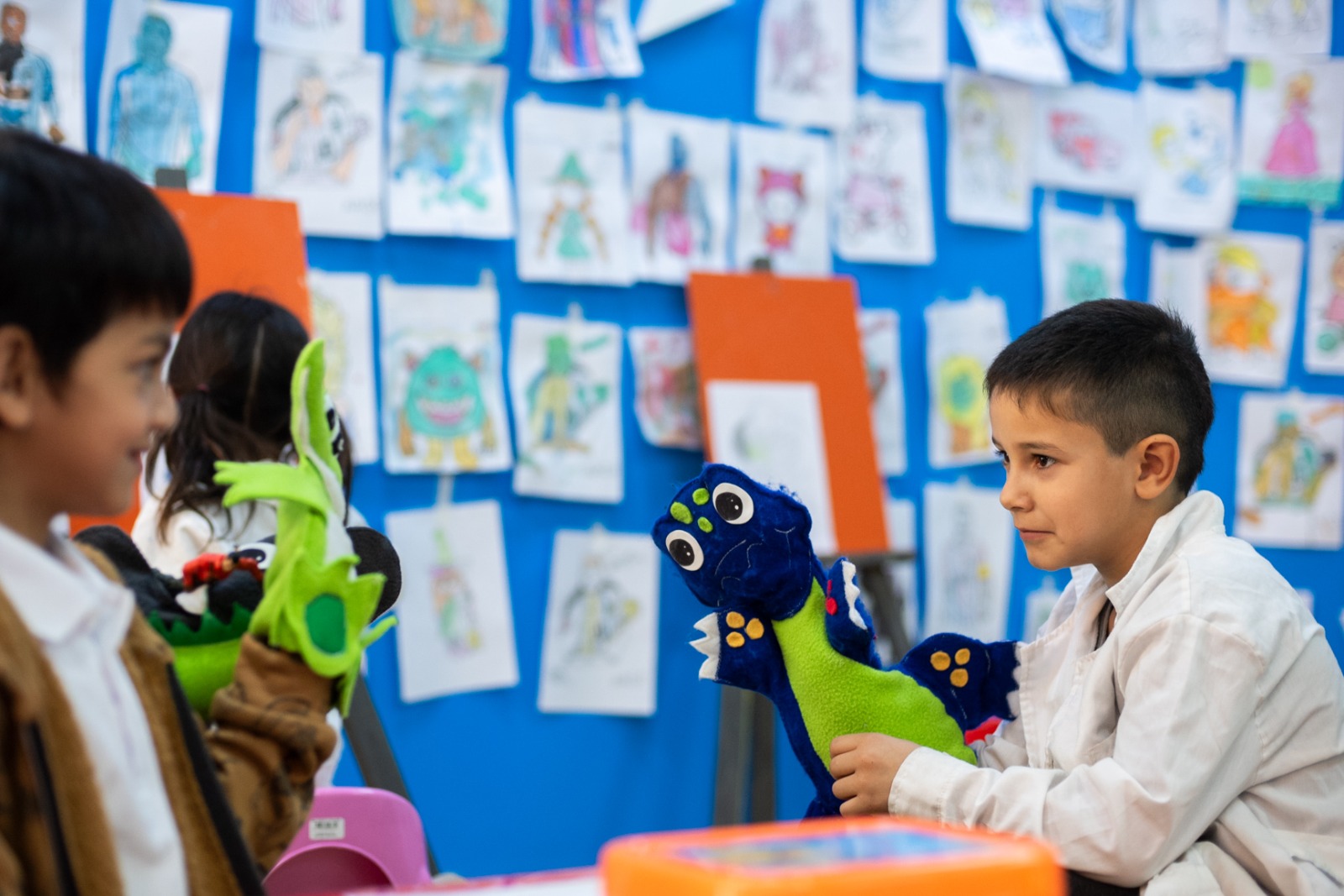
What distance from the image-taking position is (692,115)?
6.82 ft

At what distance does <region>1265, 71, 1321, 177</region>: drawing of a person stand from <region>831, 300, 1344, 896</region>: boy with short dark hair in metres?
1.74

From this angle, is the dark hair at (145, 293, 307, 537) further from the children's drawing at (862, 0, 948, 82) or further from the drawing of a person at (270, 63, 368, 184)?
the children's drawing at (862, 0, 948, 82)

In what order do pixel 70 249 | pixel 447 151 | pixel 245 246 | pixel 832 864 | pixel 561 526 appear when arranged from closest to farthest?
pixel 832 864 < pixel 70 249 < pixel 245 246 < pixel 447 151 < pixel 561 526

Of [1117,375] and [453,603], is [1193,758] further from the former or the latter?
[453,603]

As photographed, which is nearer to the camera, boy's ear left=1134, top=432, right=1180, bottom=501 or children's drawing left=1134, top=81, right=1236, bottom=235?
boy's ear left=1134, top=432, right=1180, bottom=501

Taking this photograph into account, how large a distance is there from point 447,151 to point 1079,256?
123 centimetres

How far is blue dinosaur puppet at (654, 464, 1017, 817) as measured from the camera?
38.9 inches

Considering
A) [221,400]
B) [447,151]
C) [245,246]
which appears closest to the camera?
[221,400]

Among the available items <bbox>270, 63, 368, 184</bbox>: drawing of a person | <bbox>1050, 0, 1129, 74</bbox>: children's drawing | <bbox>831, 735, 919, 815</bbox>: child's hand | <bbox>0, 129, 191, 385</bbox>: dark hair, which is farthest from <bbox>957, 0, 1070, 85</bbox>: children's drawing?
<bbox>0, 129, 191, 385</bbox>: dark hair

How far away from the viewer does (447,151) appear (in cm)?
188

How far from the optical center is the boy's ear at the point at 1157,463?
1.05 metres

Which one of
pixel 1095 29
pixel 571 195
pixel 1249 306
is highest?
pixel 1095 29

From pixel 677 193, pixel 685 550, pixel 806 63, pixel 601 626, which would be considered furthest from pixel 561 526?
pixel 685 550

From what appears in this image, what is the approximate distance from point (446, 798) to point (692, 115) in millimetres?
1151
